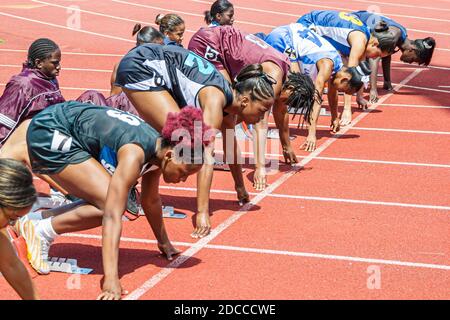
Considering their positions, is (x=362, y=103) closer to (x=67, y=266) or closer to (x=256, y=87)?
→ (x=256, y=87)

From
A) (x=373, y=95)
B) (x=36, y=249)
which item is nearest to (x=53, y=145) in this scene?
(x=36, y=249)

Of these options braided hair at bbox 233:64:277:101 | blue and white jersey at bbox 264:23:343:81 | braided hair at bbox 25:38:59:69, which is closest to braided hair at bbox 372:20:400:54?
blue and white jersey at bbox 264:23:343:81

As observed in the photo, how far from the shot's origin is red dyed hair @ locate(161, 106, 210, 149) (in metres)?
5.20

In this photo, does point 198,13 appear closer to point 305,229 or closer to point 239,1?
point 239,1

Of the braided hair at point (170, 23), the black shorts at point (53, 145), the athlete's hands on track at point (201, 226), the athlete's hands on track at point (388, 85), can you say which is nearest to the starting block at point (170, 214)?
the athlete's hands on track at point (201, 226)

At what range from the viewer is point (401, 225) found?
7195 millimetres

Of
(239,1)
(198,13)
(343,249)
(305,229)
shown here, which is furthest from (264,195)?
(239,1)

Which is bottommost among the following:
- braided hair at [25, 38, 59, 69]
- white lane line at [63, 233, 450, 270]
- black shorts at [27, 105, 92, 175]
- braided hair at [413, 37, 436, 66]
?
white lane line at [63, 233, 450, 270]

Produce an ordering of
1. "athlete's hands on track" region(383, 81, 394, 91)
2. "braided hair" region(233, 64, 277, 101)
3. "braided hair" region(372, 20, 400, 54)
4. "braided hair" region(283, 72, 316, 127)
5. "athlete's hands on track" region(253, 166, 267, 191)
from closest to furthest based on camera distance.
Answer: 1. "braided hair" region(233, 64, 277, 101)
2. "athlete's hands on track" region(253, 166, 267, 191)
3. "braided hair" region(283, 72, 316, 127)
4. "braided hair" region(372, 20, 400, 54)
5. "athlete's hands on track" region(383, 81, 394, 91)

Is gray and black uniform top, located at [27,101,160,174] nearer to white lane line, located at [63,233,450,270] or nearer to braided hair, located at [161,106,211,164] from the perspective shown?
braided hair, located at [161,106,211,164]

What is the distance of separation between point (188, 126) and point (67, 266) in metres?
1.43

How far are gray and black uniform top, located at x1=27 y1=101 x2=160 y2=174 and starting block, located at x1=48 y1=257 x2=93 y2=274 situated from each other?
68cm

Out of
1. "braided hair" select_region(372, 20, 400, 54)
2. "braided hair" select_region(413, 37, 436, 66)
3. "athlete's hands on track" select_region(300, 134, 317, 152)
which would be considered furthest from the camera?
"braided hair" select_region(413, 37, 436, 66)
